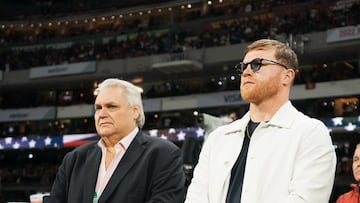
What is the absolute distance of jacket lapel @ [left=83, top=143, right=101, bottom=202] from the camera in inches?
127

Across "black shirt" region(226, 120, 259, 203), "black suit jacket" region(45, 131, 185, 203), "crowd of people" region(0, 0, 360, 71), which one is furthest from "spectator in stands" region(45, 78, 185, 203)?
"crowd of people" region(0, 0, 360, 71)

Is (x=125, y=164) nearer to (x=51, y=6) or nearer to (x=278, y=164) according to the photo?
(x=278, y=164)

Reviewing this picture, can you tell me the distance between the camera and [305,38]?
2270 cm

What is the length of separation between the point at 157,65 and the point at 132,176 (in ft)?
74.4

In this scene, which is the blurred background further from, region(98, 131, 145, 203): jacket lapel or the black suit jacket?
region(98, 131, 145, 203): jacket lapel

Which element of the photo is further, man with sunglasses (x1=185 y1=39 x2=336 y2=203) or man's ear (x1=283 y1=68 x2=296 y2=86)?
man's ear (x1=283 y1=68 x2=296 y2=86)

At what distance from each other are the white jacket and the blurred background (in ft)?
57.9

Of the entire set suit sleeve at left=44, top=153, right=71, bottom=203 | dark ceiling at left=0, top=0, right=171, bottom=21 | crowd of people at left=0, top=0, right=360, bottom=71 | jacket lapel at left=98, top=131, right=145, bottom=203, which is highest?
dark ceiling at left=0, top=0, right=171, bottom=21

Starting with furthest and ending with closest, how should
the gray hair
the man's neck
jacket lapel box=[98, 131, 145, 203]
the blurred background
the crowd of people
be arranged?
the crowd of people, the blurred background, the gray hair, jacket lapel box=[98, 131, 145, 203], the man's neck

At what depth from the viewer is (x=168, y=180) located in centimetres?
332

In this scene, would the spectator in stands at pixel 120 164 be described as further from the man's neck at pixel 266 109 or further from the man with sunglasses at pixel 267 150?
the man's neck at pixel 266 109

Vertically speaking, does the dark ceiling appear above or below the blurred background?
above

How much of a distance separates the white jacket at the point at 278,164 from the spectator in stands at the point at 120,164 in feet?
2.03

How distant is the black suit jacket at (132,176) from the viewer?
3.22 metres
